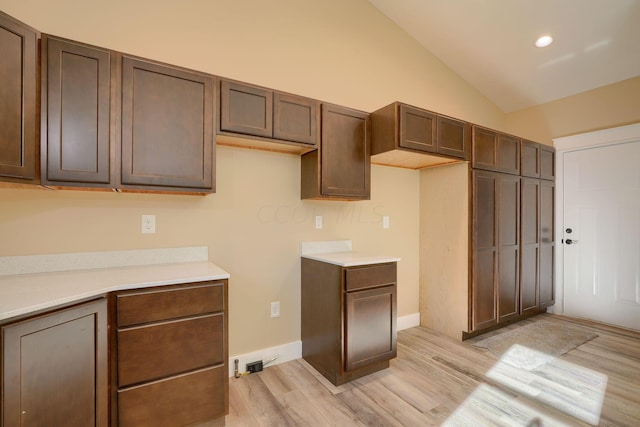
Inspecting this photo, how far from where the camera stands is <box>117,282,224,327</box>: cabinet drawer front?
1.48 meters

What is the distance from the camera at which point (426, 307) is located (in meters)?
Result: 3.39

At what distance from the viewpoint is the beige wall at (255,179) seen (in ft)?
6.04

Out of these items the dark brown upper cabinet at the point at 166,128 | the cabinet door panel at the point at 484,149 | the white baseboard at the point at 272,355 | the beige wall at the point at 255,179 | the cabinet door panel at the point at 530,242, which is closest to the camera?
the dark brown upper cabinet at the point at 166,128

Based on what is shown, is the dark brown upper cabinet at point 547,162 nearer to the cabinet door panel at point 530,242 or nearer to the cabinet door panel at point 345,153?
the cabinet door panel at point 530,242

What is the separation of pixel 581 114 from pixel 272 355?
452 cm

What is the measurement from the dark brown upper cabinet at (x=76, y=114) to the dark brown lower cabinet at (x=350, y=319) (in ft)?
5.21

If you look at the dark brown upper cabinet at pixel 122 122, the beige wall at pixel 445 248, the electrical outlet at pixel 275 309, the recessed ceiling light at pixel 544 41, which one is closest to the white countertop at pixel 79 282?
the dark brown upper cabinet at pixel 122 122

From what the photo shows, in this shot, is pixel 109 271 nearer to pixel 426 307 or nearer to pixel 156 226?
pixel 156 226

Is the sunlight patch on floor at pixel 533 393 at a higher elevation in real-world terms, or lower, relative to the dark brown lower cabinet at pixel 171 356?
lower

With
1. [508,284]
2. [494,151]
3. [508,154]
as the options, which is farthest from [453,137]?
[508,284]

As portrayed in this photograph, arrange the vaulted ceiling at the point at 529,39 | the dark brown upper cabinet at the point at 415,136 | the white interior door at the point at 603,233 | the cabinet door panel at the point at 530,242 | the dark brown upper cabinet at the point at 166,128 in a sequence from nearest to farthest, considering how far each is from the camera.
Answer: the dark brown upper cabinet at the point at 166,128 → the dark brown upper cabinet at the point at 415,136 → the vaulted ceiling at the point at 529,39 → the white interior door at the point at 603,233 → the cabinet door panel at the point at 530,242

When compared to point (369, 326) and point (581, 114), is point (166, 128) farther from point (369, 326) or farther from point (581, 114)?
point (581, 114)

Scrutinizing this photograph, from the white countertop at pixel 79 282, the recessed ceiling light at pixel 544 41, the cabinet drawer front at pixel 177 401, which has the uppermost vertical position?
the recessed ceiling light at pixel 544 41

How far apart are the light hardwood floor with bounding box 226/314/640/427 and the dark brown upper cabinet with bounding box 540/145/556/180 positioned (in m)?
1.99
